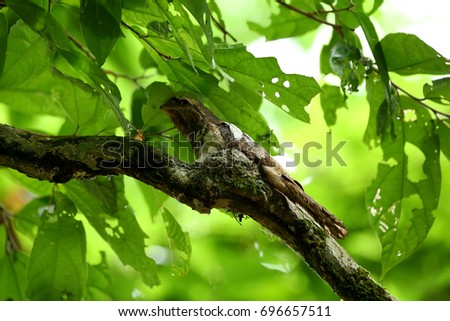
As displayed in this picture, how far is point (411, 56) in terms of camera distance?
3.58 feet

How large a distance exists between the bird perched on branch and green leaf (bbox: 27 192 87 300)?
11.7 inches

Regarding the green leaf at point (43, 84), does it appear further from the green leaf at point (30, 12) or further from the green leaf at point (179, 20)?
the green leaf at point (179, 20)

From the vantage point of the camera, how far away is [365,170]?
1882mm

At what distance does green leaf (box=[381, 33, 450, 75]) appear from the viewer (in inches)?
42.4

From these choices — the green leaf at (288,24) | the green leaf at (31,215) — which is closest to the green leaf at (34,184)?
the green leaf at (31,215)

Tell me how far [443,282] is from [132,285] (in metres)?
0.87

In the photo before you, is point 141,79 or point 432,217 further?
point 141,79

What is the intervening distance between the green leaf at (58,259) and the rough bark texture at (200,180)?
32cm

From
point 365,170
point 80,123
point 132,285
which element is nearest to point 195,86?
point 80,123

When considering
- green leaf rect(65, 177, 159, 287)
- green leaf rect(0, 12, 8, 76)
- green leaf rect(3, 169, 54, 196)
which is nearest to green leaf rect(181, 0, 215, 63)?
green leaf rect(0, 12, 8, 76)

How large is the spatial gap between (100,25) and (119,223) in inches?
16.6

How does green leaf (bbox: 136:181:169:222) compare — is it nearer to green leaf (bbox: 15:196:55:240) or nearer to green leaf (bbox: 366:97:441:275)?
green leaf (bbox: 15:196:55:240)

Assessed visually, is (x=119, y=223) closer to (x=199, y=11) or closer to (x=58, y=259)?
(x=58, y=259)

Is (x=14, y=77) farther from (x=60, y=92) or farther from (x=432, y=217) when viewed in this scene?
(x=432, y=217)
